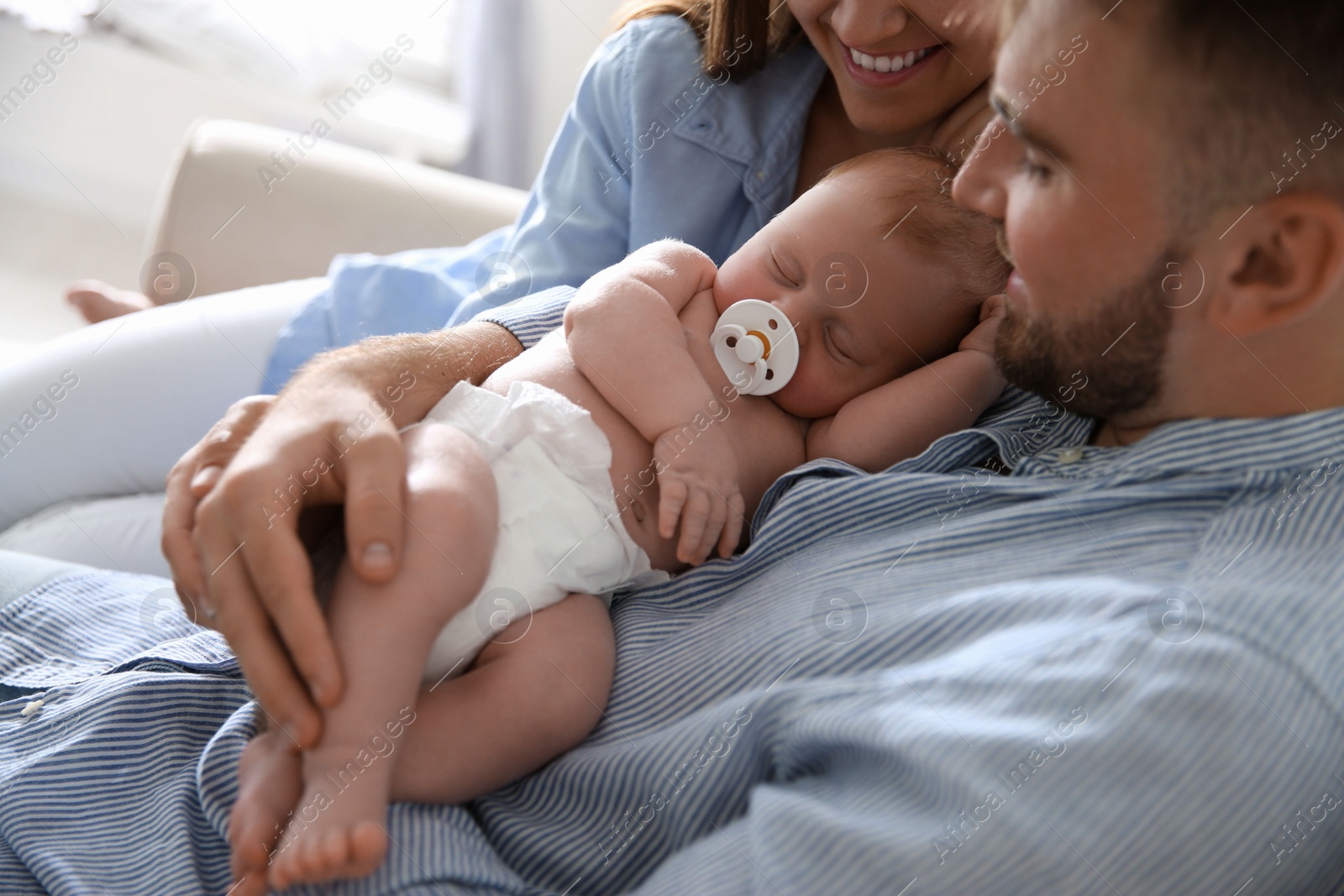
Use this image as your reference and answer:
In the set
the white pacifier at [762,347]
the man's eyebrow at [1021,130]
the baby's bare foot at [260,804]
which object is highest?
the man's eyebrow at [1021,130]

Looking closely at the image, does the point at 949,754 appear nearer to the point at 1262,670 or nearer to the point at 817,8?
the point at 1262,670

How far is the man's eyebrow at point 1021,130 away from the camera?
861 millimetres

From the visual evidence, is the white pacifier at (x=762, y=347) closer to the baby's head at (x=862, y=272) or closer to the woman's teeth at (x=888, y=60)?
the baby's head at (x=862, y=272)

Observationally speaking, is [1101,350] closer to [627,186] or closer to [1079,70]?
[1079,70]

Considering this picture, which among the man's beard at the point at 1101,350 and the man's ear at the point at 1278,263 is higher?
the man's ear at the point at 1278,263

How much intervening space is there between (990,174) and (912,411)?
10.3 inches

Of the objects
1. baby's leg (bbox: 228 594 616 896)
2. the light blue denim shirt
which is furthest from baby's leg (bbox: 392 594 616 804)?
the light blue denim shirt

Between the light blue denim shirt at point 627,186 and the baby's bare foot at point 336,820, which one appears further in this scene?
the light blue denim shirt at point 627,186

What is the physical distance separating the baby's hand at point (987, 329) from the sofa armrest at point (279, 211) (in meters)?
1.12

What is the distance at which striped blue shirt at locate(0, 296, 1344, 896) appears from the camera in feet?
2.25

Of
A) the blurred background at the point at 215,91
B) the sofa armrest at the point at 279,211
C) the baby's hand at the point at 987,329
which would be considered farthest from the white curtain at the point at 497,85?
the baby's hand at the point at 987,329

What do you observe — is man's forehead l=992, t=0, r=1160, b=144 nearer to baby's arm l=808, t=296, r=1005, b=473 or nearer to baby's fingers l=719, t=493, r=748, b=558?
baby's arm l=808, t=296, r=1005, b=473

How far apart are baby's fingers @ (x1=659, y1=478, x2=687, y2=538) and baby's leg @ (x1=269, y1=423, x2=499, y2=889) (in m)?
0.16

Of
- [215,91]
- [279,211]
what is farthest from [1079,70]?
[215,91]
